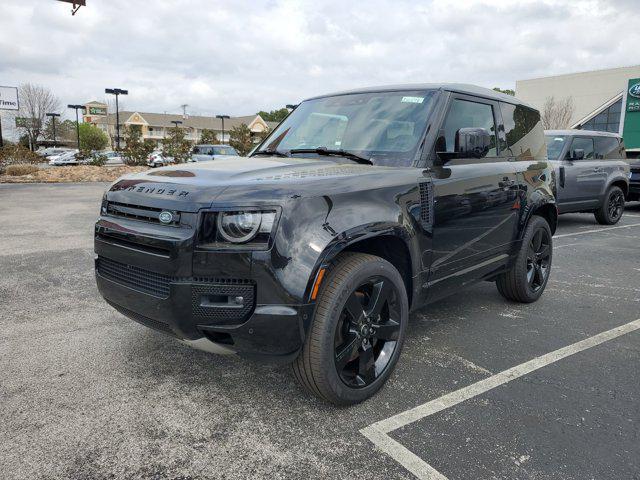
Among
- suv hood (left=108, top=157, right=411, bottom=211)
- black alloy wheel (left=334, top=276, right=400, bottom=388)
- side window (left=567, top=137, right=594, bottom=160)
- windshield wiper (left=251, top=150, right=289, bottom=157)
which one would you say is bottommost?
black alloy wheel (left=334, top=276, right=400, bottom=388)

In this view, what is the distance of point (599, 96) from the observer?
161 feet

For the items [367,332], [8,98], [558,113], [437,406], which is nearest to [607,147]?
[437,406]

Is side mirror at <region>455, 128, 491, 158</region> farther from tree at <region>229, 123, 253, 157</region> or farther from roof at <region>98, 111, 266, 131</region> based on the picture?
roof at <region>98, 111, 266, 131</region>

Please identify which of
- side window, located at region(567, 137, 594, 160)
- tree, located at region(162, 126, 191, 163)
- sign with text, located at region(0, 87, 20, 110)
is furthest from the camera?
sign with text, located at region(0, 87, 20, 110)

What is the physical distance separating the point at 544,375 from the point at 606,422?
0.57 metres

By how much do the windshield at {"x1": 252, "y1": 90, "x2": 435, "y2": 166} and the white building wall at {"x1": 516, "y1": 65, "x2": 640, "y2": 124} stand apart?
165 feet

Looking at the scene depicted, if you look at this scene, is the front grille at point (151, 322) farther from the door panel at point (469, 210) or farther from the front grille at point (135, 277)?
the door panel at point (469, 210)

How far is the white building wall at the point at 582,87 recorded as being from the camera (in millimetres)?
47719

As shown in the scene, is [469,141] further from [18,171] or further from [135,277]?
[18,171]

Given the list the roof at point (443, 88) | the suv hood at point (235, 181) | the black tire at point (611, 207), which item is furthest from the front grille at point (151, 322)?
the black tire at point (611, 207)

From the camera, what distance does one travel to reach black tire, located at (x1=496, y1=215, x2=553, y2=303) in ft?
14.5

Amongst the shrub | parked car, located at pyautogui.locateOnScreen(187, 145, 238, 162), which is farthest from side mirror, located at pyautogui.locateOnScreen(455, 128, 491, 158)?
the shrub

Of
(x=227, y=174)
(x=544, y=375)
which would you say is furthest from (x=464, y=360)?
(x=227, y=174)

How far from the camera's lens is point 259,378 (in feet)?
Answer: 10.2
